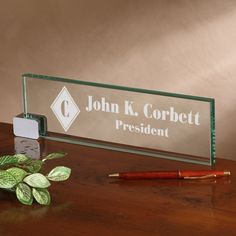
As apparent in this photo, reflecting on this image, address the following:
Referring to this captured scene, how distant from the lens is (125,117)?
2.04 meters

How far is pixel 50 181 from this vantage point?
1.86 metres

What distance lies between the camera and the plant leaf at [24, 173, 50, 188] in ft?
5.61

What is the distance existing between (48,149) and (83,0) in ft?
5.82

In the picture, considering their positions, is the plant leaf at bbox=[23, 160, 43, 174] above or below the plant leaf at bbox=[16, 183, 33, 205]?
above

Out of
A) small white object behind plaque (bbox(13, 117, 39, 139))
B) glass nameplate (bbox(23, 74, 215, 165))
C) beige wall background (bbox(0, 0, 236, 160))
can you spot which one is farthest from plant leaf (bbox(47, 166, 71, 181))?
beige wall background (bbox(0, 0, 236, 160))

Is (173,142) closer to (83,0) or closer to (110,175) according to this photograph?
(110,175)

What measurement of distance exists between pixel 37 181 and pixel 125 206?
0.22m

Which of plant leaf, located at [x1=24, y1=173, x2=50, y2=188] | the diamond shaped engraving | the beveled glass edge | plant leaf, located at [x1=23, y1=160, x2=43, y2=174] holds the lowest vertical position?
plant leaf, located at [x1=24, y1=173, x2=50, y2=188]

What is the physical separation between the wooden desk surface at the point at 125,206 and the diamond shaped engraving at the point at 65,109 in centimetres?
18

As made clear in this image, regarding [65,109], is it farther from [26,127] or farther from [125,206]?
[125,206]

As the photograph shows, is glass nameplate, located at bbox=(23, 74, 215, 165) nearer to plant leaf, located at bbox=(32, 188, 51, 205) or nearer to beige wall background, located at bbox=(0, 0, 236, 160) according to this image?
plant leaf, located at bbox=(32, 188, 51, 205)

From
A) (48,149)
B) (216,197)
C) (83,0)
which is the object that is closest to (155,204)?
(216,197)

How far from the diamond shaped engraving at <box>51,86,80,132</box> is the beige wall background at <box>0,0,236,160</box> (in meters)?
1.46

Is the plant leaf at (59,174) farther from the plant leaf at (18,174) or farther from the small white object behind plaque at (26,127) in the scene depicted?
the small white object behind plaque at (26,127)
